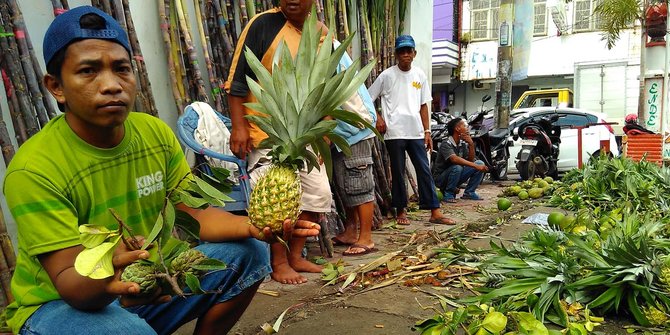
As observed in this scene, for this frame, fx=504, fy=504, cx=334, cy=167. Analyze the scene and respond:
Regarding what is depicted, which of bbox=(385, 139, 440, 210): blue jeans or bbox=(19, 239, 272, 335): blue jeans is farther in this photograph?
bbox=(385, 139, 440, 210): blue jeans

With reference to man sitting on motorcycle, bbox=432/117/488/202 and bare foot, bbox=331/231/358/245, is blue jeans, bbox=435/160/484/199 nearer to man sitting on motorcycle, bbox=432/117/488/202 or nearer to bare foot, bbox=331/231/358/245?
man sitting on motorcycle, bbox=432/117/488/202

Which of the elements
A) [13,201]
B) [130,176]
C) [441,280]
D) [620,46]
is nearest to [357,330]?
[441,280]

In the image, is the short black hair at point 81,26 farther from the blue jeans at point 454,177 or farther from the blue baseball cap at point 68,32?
the blue jeans at point 454,177

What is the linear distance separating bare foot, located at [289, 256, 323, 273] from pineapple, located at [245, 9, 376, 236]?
6.01ft

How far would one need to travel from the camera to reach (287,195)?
1880 mm

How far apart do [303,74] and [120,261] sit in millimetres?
1073

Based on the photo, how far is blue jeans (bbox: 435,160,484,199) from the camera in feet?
25.8

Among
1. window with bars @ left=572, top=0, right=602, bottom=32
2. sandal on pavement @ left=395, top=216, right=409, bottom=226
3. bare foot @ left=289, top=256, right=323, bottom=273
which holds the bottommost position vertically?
sandal on pavement @ left=395, top=216, right=409, bottom=226

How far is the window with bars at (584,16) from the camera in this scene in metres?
24.6

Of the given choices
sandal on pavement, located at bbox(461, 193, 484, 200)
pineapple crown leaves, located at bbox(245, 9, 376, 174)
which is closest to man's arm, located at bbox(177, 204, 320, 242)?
pineapple crown leaves, located at bbox(245, 9, 376, 174)

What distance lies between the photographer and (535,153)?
9.97m

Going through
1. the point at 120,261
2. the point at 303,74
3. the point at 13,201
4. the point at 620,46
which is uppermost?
the point at 620,46

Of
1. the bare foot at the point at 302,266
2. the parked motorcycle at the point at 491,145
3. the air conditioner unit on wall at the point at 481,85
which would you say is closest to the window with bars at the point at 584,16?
the air conditioner unit on wall at the point at 481,85

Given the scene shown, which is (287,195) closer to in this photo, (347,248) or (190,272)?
(190,272)
